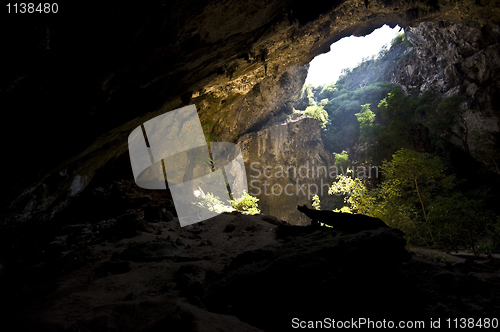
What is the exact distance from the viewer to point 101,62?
15.1 feet

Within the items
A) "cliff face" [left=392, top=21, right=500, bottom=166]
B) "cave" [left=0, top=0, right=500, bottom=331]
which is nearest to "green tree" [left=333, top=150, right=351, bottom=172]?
"cliff face" [left=392, top=21, right=500, bottom=166]

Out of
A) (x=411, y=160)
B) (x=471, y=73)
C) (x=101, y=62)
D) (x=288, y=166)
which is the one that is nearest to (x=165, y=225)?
(x=101, y=62)

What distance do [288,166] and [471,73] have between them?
18609 mm

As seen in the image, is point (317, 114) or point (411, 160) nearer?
point (411, 160)

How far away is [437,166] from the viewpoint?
11812 mm

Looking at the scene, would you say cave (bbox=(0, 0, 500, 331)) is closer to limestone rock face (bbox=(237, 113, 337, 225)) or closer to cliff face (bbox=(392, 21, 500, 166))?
cliff face (bbox=(392, 21, 500, 166))

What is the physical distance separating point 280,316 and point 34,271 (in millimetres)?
5126

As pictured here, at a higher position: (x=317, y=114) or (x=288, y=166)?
(x=317, y=114)

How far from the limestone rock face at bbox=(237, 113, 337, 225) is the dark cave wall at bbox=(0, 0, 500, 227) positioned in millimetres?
16334

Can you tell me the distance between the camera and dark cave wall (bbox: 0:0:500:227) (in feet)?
12.3

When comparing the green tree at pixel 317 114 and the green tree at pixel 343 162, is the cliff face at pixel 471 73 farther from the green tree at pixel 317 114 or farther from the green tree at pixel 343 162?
the green tree at pixel 317 114

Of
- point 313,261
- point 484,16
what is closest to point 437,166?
point 484,16

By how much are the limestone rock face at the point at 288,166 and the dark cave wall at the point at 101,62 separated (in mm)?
16334

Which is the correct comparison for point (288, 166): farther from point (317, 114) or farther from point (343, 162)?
point (317, 114)
